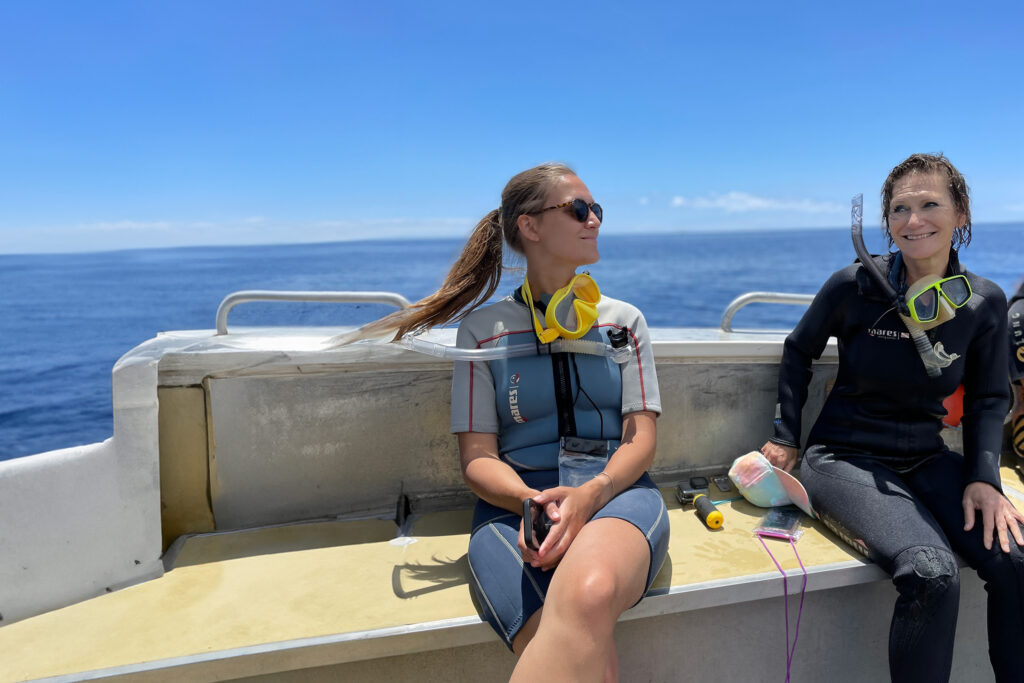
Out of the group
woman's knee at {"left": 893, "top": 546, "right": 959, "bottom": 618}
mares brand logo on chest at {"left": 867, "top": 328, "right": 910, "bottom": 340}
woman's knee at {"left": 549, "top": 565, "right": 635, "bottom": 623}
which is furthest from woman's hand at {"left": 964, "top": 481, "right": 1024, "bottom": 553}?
woman's knee at {"left": 549, "top": 565, "right": 635, "bottom": 623}

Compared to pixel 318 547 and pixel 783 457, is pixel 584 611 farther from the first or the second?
pixel 783 457

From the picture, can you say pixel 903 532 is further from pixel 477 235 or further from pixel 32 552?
pixel 32 552

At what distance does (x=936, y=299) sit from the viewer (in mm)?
2150

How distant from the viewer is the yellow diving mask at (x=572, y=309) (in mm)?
2037

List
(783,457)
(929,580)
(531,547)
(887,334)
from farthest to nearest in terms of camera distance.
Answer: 1. (783,457)
2. (887,334)
3. (929,580)
4. (531,547)

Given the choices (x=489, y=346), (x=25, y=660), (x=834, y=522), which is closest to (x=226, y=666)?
(x=25, y=660)

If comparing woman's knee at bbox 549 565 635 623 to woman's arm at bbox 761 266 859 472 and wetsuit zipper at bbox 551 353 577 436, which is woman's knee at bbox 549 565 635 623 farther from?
woman's arm at bbox 761 266 859 472

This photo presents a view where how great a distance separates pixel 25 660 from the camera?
1.72 metres

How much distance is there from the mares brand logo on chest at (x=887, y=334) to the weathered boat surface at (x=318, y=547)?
514 millimetres

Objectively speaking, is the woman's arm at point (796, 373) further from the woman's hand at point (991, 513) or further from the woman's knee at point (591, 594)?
the woman's knee at point (591, 594)

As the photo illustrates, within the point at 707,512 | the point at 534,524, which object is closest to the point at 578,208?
the point at 534,524

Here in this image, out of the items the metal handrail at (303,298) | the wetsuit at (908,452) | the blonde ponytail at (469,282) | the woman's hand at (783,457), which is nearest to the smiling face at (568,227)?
the blonde ponytail at (469,282)

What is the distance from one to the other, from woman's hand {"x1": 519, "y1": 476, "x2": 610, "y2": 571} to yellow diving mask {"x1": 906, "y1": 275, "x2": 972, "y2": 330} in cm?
131

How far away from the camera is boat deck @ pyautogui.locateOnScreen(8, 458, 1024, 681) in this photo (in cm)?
168
